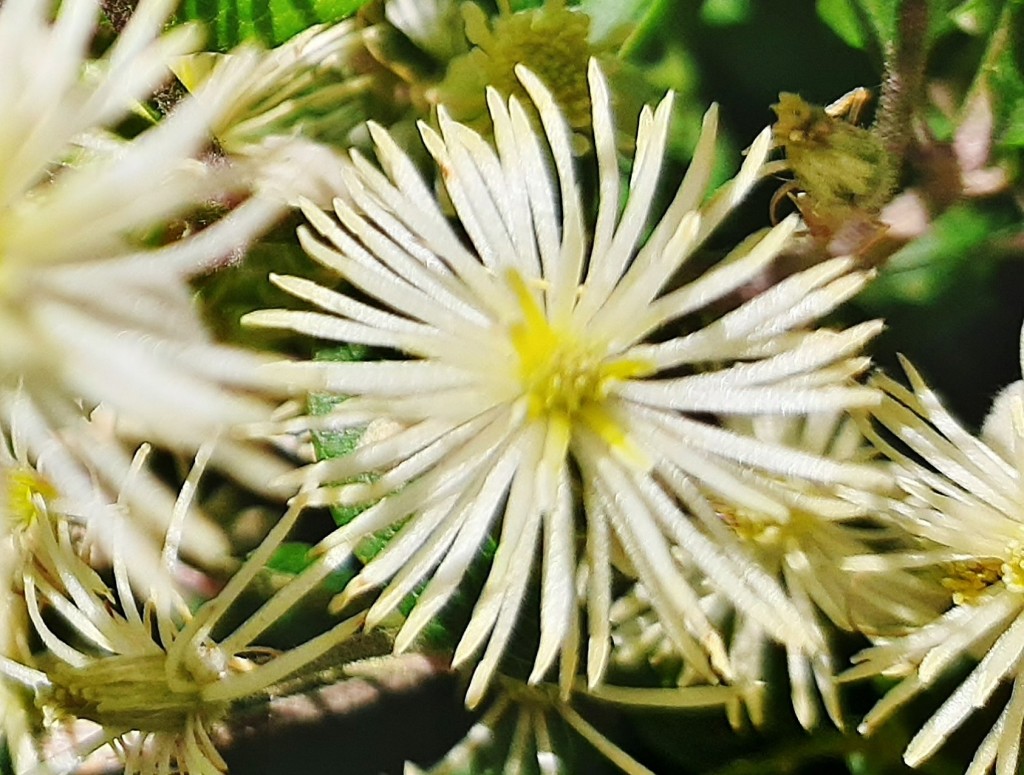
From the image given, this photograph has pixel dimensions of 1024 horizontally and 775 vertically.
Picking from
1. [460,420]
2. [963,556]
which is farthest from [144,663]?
[963,556]

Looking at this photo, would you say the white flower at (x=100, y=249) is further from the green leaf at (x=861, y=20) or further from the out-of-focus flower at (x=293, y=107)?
the green leaf at (x=861, y=20)

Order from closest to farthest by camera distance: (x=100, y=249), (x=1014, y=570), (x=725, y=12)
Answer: (x=100, y=249) → (x=1014, y=570) → (x=725, y=12)

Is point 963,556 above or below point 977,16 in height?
below

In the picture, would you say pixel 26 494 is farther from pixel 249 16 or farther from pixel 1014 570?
pixel 1014 570

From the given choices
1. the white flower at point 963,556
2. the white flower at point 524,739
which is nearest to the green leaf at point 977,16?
the white flower at point 963,556

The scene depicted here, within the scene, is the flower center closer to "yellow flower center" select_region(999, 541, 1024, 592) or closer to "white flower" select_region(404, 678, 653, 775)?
"white flower" select_region(404, 678, 653, 775)

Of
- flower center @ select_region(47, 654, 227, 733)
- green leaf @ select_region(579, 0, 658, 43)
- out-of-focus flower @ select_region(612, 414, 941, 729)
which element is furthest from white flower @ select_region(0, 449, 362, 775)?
green leaf @ select_region(579, 0, 658, 43)
